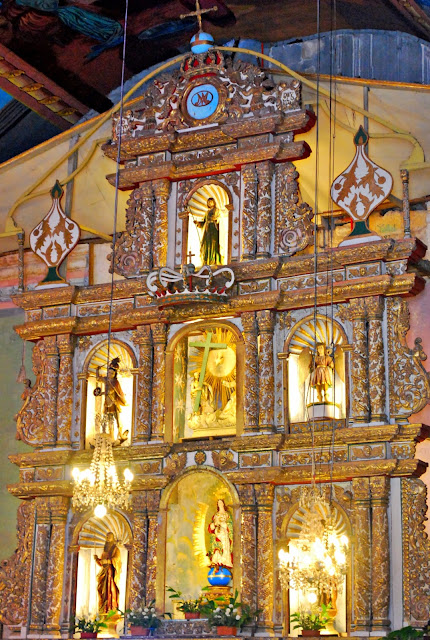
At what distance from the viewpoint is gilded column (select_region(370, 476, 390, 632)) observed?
60.8 feet

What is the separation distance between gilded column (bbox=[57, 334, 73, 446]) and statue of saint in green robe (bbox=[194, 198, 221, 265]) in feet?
8.84

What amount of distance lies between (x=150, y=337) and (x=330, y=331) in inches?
116

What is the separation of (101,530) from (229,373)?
3.31 meters

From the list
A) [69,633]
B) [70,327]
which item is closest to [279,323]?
[70,327]

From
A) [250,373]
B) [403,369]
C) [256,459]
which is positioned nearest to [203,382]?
[250,373]

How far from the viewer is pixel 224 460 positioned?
20.3 meters

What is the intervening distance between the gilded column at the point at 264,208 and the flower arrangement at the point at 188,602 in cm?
530

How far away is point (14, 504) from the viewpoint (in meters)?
23.8

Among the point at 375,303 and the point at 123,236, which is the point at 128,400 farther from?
the point at 375,303

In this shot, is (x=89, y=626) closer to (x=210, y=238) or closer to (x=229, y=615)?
(x=229, y=615)

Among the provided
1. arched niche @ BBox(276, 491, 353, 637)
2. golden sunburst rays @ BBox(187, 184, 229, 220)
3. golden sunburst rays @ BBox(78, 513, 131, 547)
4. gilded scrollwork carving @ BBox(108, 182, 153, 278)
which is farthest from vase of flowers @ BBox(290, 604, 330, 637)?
golden sunburst rays @ BBox(187, 184, 229, 220)

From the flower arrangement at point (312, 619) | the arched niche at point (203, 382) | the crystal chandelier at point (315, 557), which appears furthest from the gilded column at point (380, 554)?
the arched niche at point (203, 382)

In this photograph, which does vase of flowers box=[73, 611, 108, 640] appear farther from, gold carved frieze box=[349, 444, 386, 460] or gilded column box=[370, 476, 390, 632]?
gold carved frieze box=[349, 444, 386, 460]

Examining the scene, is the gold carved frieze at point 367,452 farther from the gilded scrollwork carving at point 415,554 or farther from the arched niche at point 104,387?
the arched niche at point 104,387
